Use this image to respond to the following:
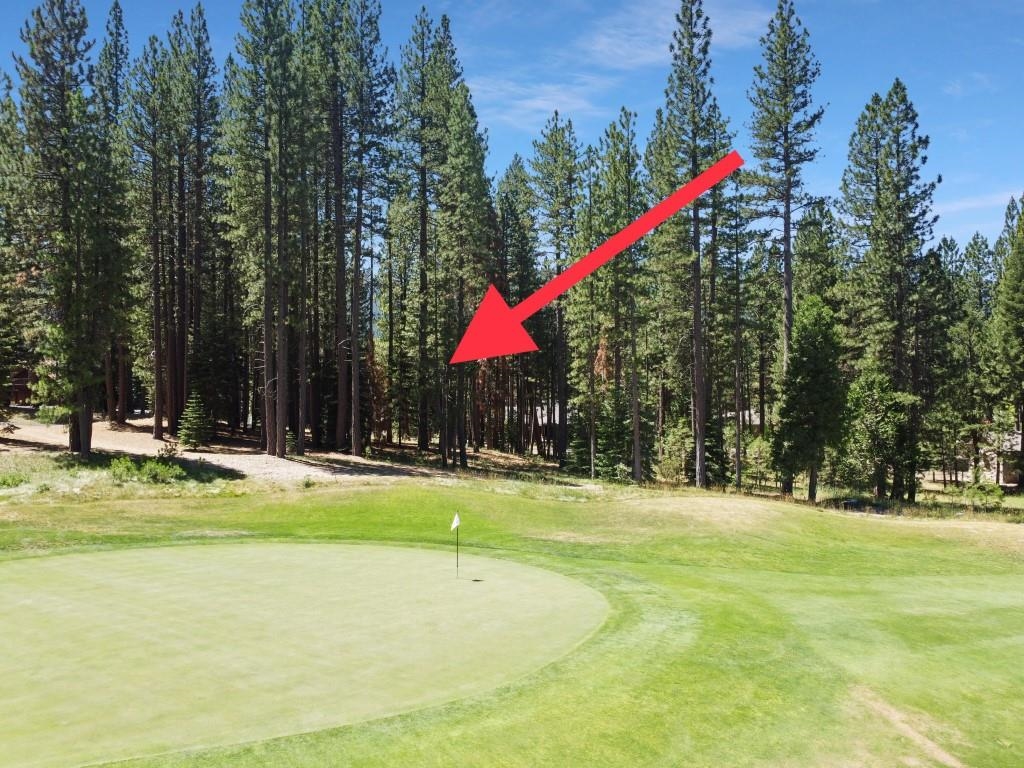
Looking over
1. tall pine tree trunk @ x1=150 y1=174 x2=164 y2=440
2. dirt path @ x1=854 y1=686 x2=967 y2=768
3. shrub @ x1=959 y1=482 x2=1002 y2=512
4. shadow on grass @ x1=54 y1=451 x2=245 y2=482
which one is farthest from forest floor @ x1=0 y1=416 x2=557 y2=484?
dirt path @ x1=854 y1=686 x2=967 y2=768

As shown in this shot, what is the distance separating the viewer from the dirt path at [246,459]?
110 feet

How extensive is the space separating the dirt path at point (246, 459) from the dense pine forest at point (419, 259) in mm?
1811

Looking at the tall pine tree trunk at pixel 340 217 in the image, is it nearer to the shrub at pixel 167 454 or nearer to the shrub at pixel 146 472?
the shrub at pixel 167 454

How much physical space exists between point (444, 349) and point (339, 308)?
701cm

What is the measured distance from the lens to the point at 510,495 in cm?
2744

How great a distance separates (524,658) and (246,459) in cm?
3000

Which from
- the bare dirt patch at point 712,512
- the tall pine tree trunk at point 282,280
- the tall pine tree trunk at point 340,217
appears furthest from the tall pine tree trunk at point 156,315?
the bare dirt patch at point 712,512

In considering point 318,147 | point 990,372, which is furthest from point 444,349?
point 990,372

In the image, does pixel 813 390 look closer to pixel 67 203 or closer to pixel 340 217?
pixel 340 217

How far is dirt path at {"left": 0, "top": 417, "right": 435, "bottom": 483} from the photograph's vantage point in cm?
3362

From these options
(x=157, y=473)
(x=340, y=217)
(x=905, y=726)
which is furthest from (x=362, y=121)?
(x=905, y=726)

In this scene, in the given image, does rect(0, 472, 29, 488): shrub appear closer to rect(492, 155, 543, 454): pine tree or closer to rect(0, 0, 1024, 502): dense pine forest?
rect(0, 0, 1024, 502): dense pine forest

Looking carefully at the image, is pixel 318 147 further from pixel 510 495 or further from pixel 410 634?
pixel 410 634

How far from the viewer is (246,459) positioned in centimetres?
3609
